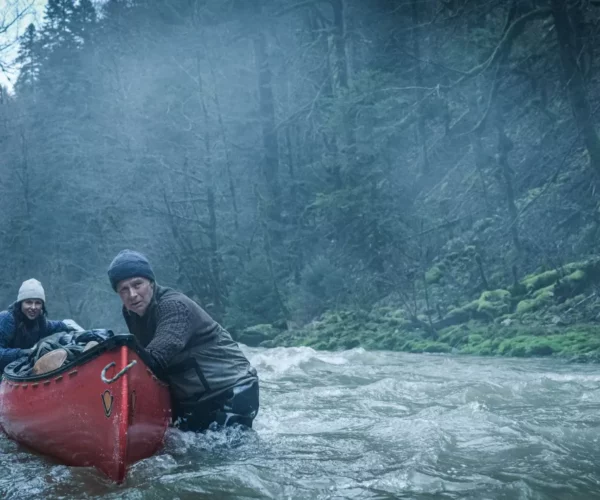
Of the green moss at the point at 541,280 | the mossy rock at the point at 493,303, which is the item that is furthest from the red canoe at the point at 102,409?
the green moss at the point at 541,280

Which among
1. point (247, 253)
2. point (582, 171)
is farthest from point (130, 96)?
point (582, 171)

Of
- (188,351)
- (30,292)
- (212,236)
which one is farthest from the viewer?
(212,236)

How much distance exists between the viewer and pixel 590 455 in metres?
4.47

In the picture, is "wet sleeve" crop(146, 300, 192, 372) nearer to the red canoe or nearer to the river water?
the red canoe

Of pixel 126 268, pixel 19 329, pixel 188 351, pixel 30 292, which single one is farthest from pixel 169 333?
pixel 19 329

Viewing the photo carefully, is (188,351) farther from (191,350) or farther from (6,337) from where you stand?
(6,337)

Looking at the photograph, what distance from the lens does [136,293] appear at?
4973 millimetres

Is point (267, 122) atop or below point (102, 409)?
atop

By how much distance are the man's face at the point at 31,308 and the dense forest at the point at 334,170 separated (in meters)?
6.98

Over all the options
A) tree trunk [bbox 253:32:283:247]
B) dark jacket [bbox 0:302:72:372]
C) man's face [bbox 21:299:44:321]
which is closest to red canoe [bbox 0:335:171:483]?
dark jacket [bbox 0:302:72:372]

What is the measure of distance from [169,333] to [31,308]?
3.11 meters

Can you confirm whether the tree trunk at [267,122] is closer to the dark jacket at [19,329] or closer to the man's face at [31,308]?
the dark jacket at [19,329]

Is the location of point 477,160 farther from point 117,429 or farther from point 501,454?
point 117,429

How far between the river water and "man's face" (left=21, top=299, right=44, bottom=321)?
5.36 feet
